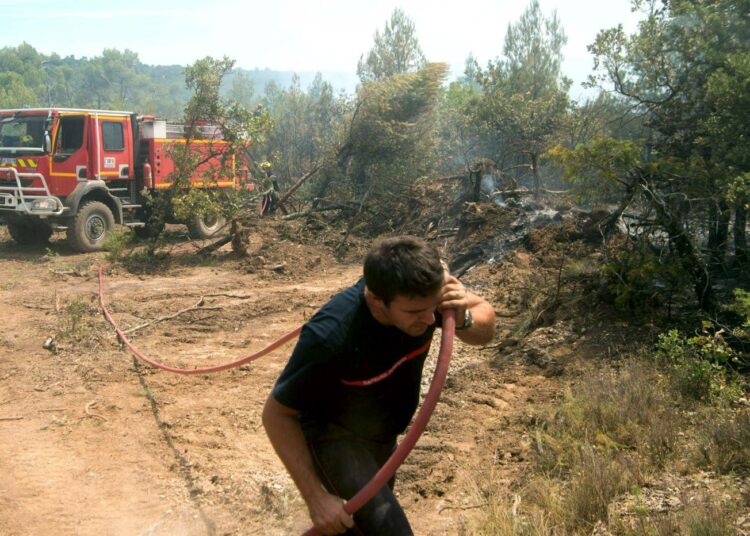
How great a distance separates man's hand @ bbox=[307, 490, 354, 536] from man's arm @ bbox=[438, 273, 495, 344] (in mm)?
791

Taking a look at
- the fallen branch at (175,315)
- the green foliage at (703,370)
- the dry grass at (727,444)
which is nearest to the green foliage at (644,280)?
the green foliage at (703,370)

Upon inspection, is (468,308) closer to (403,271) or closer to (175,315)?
(403,271)

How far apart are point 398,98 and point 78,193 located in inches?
289

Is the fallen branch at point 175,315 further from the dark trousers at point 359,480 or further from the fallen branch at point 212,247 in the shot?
the dark trousers at point 359,480

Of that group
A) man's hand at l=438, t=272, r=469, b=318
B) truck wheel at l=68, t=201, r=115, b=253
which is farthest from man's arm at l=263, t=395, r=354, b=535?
truck wheel at l=68, t=201, r=115, b=253

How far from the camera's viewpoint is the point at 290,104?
35.7 m

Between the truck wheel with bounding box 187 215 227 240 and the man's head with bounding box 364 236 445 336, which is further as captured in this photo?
the truck wheel with bounding box 187 215 227 240

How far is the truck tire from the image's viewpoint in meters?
13.7

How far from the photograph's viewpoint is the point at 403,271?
7.58 feet

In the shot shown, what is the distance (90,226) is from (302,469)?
11881mm

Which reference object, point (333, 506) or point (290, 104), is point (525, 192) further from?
point (290, 104)

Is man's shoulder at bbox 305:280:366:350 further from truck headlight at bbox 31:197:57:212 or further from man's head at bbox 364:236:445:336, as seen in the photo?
truck headlight at bbox 31:197:57:212

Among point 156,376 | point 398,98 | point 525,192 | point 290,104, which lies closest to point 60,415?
point 156,376

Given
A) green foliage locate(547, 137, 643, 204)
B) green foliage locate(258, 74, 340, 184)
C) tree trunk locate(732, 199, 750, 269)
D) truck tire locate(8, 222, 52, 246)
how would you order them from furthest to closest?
1. green foliage locate(258, 74, 340, 184)
2. truck tire locate(8, 222, 52, 246)
3. green foliage locate(547, 137, 643, 204)
4. tree trunk locate(732, 199, 750, 269)
